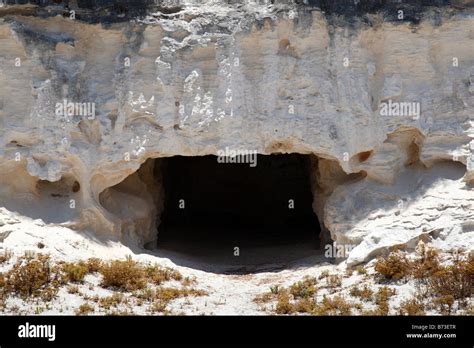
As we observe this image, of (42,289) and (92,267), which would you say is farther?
(92,267)

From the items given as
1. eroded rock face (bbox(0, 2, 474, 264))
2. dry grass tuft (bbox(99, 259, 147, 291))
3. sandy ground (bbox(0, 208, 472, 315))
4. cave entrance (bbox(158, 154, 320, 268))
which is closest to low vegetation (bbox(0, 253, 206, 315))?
dry grass tuft (bbox(99, 259, 147, 291))

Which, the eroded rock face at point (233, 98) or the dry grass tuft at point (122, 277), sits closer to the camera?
the dry grass tuft at point (122, 277)

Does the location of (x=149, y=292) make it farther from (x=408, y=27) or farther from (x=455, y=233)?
(x=408, y=27)

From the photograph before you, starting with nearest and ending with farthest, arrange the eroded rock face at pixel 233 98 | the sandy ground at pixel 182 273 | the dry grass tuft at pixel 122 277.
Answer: the sandy ground at pixel 182 273
the dry grass tuft at pixel 122 277
the eroded rock face at pixel 233 98

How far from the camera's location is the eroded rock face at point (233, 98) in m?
17.0

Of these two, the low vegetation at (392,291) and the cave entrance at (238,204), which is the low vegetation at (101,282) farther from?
the cave entrance at (238,204)

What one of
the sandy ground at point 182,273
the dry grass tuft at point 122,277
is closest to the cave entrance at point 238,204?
the sandy ground at point 182,273

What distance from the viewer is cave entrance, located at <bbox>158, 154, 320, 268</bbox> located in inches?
861

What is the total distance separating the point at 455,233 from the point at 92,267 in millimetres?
6691

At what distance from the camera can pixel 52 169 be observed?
663 inches

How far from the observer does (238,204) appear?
26328 mm

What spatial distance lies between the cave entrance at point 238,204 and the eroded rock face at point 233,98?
3.99 m

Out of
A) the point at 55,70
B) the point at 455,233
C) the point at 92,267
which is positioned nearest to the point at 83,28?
the point at 55,70

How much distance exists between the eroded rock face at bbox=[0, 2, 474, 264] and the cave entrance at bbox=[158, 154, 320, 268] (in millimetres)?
3991
